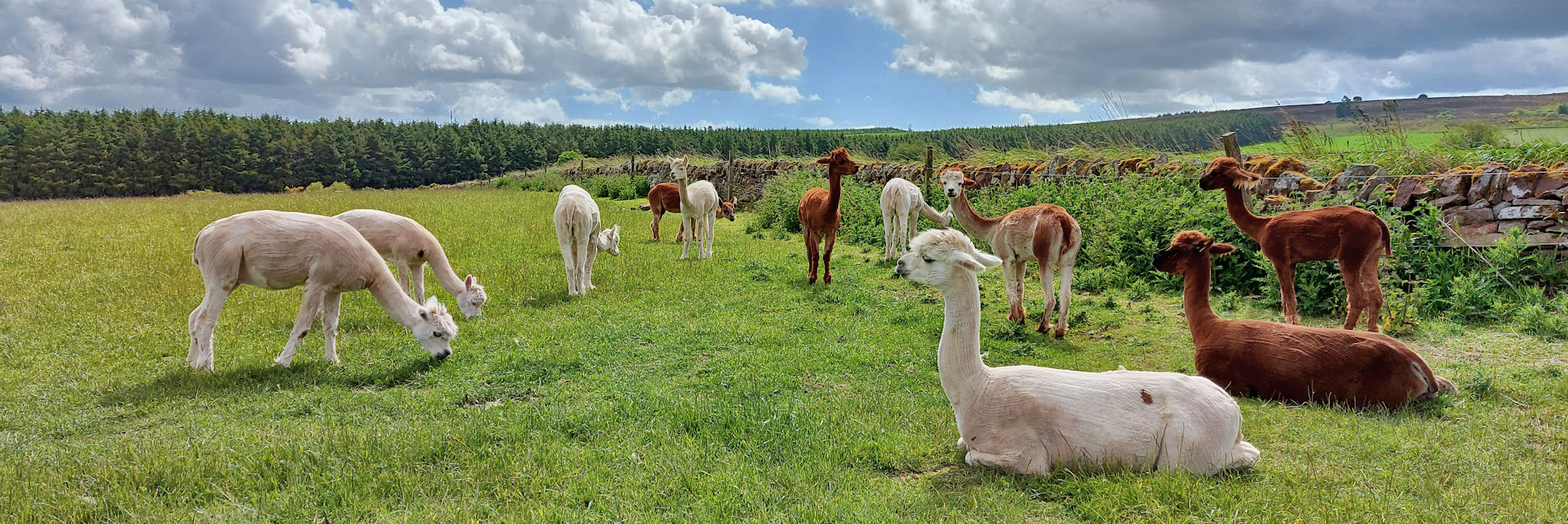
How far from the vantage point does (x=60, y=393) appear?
534 centimetres

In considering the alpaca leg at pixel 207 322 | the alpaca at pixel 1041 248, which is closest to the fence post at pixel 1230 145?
the alpaca at pixel 1041 248

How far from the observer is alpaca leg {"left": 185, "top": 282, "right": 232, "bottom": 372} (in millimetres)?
Result: 5895

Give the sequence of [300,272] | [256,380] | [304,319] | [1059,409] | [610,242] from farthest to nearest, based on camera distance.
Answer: [610,242] → [304,319] → [300,272] → [256,380] → [1059,409]

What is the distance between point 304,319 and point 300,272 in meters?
0.45

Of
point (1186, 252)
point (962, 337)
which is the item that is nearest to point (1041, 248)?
point (1186, 252)

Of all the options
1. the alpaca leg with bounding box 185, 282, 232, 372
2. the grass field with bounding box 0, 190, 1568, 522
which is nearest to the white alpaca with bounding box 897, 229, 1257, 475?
the grass field with bounding box 0, 190, 1568, 522

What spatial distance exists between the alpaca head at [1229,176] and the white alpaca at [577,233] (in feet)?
25.2

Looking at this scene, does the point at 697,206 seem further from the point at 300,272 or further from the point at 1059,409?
the point at 1059,409

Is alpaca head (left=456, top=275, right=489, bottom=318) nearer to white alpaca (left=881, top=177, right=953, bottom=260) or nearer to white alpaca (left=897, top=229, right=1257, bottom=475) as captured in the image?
white alpaca (left=897, top=229, right=1257, bottom=475)

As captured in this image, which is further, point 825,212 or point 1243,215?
point 825,212

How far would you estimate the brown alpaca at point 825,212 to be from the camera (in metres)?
10.7

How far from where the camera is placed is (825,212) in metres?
11.2

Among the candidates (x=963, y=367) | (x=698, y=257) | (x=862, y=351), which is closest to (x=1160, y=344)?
(x=862, y=351)

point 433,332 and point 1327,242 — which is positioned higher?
point 1327,242
